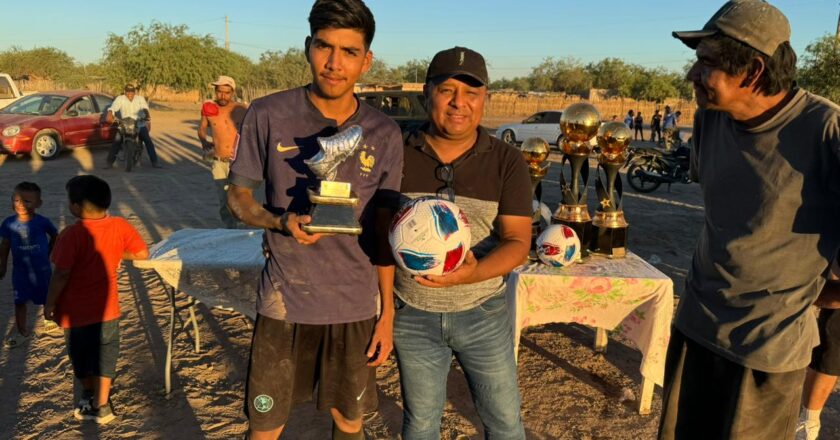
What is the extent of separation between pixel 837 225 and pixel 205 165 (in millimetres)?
14107

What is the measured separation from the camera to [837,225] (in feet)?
5.35

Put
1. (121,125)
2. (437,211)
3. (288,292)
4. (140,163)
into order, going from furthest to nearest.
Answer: (140,163), (121,125), (288,292), (437,211)

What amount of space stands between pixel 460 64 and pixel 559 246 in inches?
69.9

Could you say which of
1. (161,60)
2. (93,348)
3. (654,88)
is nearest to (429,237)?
(93,348)

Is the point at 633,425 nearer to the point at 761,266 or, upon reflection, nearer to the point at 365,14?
the point at 761,266

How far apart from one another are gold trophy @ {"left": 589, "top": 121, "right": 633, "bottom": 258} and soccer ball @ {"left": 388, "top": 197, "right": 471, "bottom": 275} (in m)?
2.18

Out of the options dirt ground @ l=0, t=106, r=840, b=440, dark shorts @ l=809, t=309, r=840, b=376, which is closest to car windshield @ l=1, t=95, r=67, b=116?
dirt ground @ l=0, t=106, r=840, b=440

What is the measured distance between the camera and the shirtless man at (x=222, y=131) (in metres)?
6.25

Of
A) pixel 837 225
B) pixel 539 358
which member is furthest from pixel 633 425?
pixel 837 225

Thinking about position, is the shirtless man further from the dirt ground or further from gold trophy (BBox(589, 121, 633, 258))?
gold trophy (BBox(589, 121, 633, 258))

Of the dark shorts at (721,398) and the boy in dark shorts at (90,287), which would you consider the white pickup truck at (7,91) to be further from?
the dark shorts at (721,398)

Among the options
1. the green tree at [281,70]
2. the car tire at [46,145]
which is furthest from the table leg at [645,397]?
the green tree at [281,70]

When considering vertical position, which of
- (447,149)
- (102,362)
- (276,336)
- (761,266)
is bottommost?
(102,362)

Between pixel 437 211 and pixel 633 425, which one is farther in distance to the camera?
pixel 633 425
